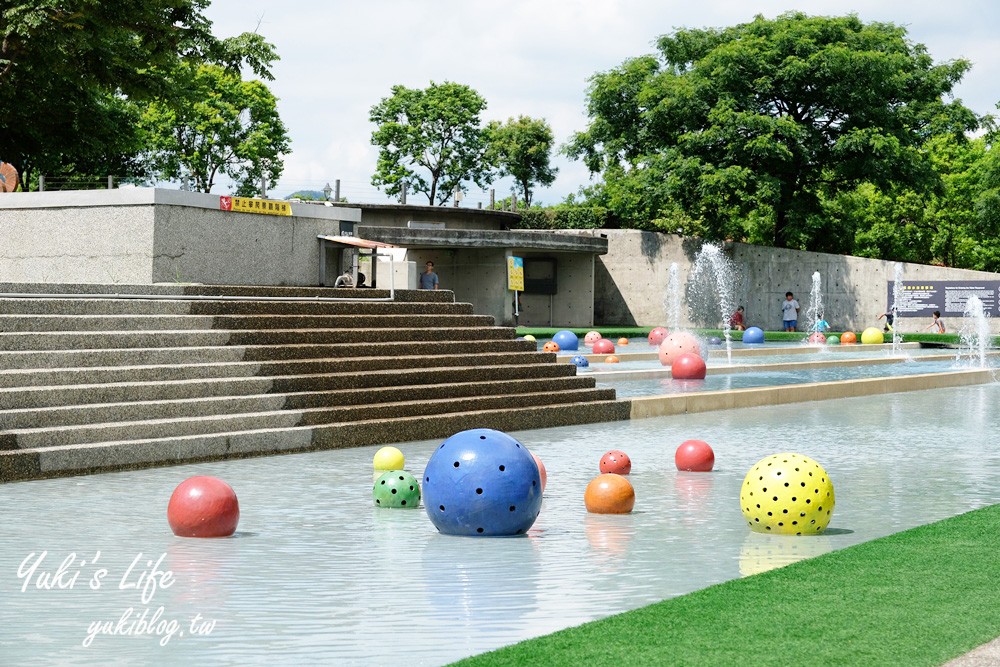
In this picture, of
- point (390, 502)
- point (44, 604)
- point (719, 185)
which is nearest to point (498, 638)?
point (44, 604)

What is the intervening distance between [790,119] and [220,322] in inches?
1455

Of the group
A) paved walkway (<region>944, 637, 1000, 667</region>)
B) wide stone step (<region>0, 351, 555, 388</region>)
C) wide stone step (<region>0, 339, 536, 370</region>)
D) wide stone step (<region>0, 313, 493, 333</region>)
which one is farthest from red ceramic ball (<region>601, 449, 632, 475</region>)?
paved walkway (<region>944, 637, 1000, 667</region>)

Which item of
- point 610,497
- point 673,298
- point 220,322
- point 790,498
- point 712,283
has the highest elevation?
point 712,283

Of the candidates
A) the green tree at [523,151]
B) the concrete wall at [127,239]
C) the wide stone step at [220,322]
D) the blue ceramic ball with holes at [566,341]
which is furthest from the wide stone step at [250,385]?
the green tree at [523,151]

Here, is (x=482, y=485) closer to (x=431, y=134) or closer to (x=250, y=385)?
(x=250, y=385)

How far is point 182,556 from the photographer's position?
9055 millimetres

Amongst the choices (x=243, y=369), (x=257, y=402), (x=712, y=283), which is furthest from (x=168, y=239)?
(x=712, y=283)

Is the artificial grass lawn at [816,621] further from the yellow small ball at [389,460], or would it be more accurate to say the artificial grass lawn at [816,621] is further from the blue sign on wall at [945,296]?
the blue sign on wall at [945,296]

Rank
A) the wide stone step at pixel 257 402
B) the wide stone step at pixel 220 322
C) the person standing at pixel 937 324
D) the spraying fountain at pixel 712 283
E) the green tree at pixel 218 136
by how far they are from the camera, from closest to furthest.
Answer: the wide stone step at pixel 257 402
the wide stone step at pixel 220 322
the person standing at pixel 937 324
the spraying fountain at pixel 712 283
the green tree at pixel 218 136

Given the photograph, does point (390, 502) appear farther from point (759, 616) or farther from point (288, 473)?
point (759, 616)

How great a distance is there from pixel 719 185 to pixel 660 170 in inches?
129

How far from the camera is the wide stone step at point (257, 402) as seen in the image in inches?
543

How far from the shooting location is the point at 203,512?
9.72m

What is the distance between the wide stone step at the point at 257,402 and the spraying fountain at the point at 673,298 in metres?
32.6
